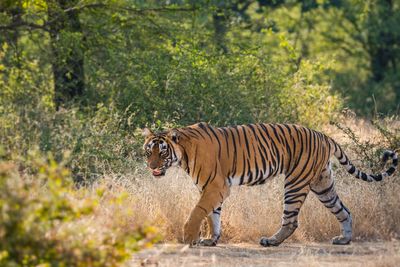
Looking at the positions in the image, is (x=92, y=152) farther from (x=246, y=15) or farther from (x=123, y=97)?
(x=246, y=15)

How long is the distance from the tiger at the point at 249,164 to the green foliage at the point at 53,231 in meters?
3.88

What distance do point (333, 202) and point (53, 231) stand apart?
541cm

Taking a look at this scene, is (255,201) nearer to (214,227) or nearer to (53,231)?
(214,227)

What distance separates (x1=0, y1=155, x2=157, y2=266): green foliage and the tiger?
388 cm

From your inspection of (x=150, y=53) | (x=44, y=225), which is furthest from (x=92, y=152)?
(x=44, y=225)

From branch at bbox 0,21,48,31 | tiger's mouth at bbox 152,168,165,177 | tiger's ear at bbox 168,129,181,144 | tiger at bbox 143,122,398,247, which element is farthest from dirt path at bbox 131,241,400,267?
branch at bbox 0,21,48,31

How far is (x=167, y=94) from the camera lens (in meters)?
16.8

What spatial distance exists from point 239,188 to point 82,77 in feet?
24.0

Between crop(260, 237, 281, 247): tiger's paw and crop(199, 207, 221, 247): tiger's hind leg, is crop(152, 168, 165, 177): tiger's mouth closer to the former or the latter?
crop(199, 207, 221, 247): tiger's hind leg

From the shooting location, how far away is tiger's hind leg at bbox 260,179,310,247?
1080 centimetres

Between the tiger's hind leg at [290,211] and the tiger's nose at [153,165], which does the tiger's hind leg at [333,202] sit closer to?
the tiger's hind leg at [290,211]

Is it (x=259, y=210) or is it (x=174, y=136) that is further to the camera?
(x=259, y=210)

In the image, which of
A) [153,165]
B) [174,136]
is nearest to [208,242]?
[153,165]

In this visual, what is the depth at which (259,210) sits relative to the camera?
37.6 feet
